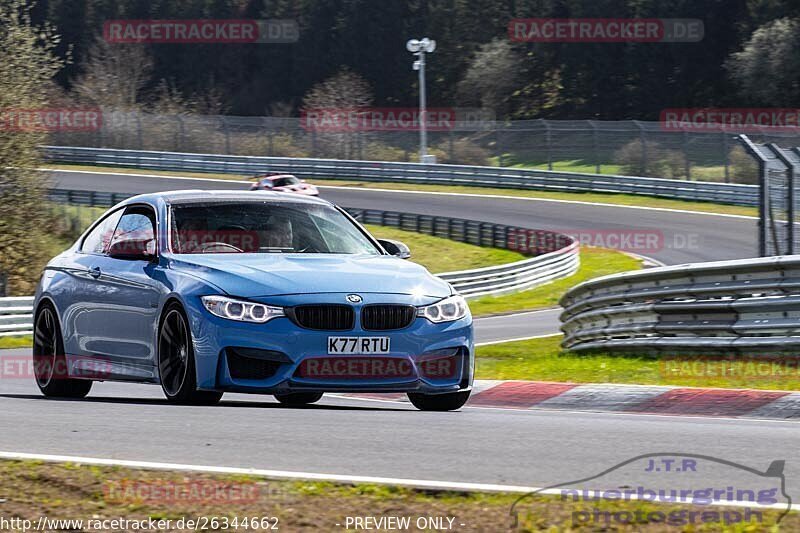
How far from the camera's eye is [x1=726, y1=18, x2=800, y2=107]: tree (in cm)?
6625

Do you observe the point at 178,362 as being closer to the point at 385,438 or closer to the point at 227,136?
the point at 385,438

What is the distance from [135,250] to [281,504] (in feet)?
13.9

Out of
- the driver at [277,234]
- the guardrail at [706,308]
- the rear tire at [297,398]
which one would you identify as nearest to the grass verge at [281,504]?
the driver at [277,234]

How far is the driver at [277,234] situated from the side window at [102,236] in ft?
4.39

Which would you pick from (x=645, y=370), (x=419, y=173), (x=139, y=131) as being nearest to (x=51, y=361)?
(x=645, y=370)

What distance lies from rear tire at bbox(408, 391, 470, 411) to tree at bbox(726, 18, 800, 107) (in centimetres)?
6042

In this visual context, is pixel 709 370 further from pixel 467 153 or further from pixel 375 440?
pixel 467 153

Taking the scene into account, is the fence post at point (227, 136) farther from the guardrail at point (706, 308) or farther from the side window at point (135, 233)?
the side window at point (135, 233)

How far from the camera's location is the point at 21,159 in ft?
121

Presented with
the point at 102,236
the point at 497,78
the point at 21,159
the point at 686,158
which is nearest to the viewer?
the point at 102,236

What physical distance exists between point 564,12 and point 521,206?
35.8 m

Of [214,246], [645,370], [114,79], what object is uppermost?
[114,79]

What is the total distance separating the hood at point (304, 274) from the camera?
8234 millimetres

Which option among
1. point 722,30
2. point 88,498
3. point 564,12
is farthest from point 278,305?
point 564,12
